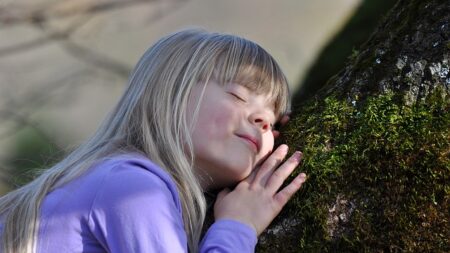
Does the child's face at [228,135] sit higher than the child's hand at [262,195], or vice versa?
the child's face at [228,135]

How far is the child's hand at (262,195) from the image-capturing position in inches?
63.2

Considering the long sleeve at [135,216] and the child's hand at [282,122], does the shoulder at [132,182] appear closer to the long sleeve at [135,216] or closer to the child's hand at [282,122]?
the long sleeve at [135,216]

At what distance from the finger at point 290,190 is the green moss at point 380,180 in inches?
0.5

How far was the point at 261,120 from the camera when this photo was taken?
1.79 metres

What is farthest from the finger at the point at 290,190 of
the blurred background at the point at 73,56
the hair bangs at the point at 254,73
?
the blurred background at the point at 73,56

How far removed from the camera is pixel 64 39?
16.9ft

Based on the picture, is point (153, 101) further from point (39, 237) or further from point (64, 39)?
point (64, 39)

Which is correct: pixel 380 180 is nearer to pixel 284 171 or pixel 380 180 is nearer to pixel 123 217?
pixel 284 171

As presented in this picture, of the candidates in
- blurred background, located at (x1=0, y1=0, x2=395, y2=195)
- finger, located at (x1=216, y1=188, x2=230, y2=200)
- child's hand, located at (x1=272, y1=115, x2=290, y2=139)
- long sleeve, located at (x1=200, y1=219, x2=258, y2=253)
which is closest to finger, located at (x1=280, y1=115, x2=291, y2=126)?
child's hand, located at (x1=272, y1=115, x2=290, y2=139)

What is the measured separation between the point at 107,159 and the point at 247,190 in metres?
0.33

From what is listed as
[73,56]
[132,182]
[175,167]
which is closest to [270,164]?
[175,167]

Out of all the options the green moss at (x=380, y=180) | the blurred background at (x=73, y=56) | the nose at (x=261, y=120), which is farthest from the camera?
the blurred background at (x=73, y=56)

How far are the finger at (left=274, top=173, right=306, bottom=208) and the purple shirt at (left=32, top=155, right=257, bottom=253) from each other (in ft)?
0.30

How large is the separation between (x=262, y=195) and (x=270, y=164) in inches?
3.6
